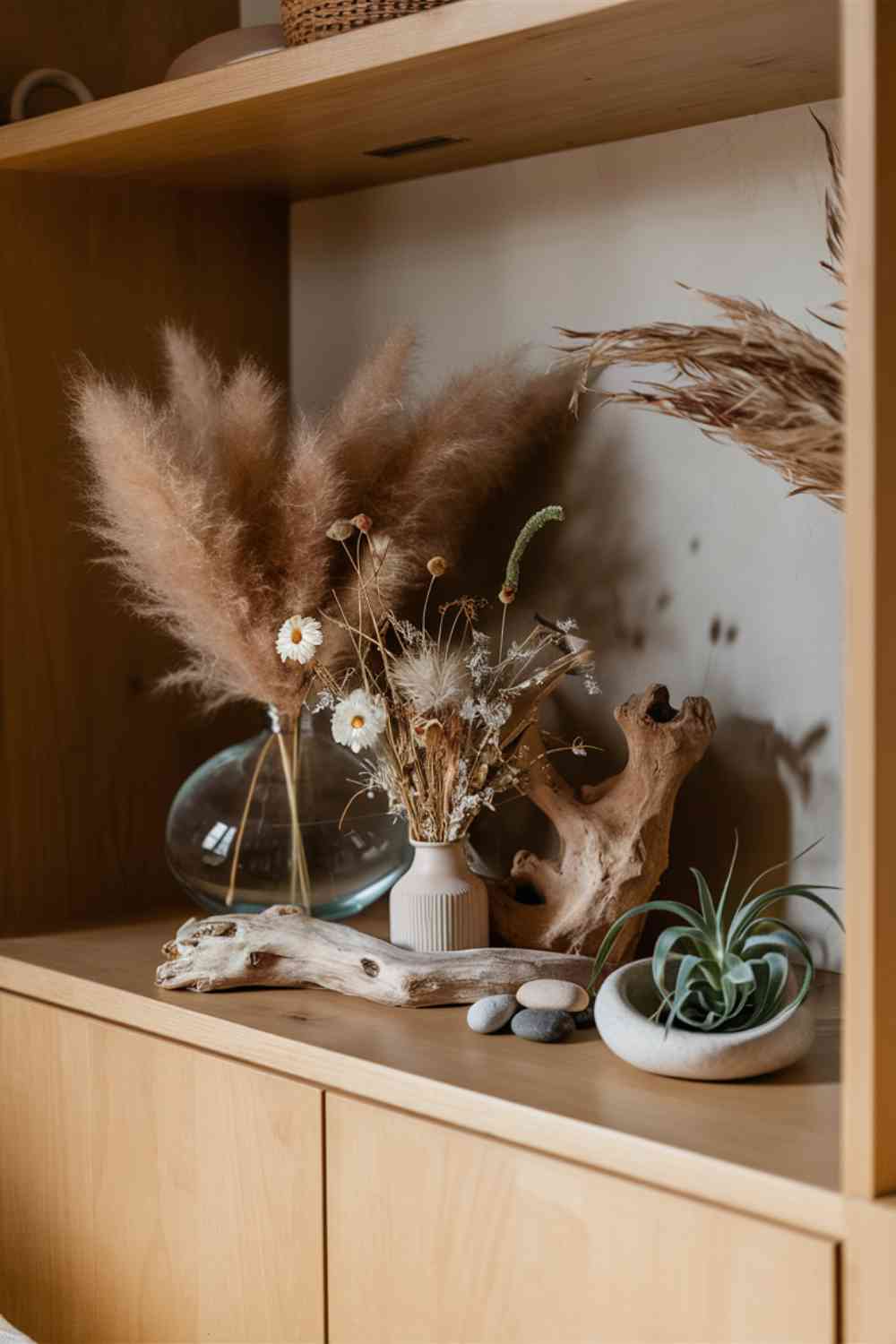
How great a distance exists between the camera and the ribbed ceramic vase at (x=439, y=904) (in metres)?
1.24

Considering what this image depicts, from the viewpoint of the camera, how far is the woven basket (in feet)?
3.74

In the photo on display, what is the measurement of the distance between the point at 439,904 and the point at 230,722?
1.69 feet

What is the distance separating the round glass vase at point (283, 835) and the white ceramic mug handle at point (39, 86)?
1.97ft

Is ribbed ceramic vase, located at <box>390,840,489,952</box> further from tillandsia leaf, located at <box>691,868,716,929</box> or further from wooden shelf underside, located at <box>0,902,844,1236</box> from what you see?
tillandsia leaf, located at <box>691,868,716,929</box>

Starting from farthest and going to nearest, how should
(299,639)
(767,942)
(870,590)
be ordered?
(299,639) → (767,942) → (870,590)

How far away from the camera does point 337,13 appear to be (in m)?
1.16

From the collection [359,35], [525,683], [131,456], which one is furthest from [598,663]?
[359,35]

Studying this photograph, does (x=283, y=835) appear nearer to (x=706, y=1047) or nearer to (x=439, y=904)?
(x=439, y=904)

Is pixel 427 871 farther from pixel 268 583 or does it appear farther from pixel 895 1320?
pixel 895 1320

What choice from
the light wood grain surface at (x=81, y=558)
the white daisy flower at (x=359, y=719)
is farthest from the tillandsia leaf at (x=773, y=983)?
the light wood grain surface at (x=81, y=558)

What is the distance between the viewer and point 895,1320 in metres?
0.82

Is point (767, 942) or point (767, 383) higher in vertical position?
point (767, 383)

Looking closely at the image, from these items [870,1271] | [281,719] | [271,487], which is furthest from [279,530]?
[870,1271]

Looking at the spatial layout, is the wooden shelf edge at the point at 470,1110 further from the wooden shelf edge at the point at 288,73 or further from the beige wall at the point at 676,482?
the wooden shelf edge at the point at 288,73
